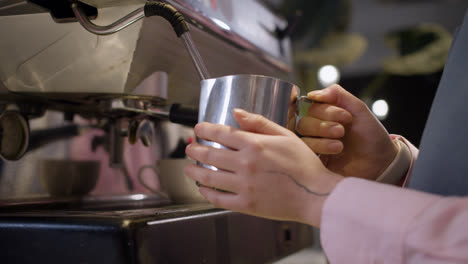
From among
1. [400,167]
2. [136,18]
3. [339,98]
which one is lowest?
[400,167]

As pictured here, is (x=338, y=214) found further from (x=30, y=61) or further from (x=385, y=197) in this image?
(x=30, y=61)

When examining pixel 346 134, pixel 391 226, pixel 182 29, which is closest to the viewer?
pixel 391 226

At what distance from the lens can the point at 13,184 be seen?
659 millimetres

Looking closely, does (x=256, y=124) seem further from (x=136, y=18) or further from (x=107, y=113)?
Result: (x=107, y=113)

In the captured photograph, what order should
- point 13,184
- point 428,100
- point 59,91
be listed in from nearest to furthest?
point 59,91 < point 13,184 < point 428,100

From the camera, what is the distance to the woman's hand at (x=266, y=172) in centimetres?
33

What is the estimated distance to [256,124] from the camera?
34cm

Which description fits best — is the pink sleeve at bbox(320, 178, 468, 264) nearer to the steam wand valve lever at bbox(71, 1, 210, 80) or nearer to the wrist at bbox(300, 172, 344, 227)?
the wrist at bbox(300, 172, 344, 227)

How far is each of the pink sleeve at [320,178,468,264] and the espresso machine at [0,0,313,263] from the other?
0.58 feet

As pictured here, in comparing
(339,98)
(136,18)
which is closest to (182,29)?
(136,18)

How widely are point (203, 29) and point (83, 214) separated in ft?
0.97

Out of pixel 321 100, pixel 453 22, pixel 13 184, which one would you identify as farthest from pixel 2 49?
pixel 453 22

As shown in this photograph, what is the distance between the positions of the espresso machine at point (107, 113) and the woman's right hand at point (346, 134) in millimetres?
138

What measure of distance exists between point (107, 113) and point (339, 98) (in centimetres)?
35
